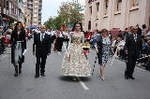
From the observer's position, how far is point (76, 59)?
1313 cm

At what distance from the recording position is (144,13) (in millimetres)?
31547

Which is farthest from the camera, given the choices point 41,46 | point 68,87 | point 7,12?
point 7,12

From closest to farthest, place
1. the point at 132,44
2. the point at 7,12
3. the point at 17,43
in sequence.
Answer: the point at 17,43, the point at 132,44, the point at 7,12

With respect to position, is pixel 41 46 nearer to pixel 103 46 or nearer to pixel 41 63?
pixel 41 63

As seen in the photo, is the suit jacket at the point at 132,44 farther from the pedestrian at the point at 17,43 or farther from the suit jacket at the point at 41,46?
the pedestrian at the point at 17,43

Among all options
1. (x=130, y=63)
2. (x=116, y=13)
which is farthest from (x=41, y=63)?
(x=116, y=13)

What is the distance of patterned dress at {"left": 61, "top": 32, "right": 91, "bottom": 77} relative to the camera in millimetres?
12950

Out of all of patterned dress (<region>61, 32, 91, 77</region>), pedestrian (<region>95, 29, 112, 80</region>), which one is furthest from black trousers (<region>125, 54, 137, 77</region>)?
patterned dress (<region>61, 32, 91, 77</region>)

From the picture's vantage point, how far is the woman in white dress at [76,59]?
42.5 ft

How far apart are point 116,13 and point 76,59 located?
3077 cm

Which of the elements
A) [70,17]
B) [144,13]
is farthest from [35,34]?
[70,17]

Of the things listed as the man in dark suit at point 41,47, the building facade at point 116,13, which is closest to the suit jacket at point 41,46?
the man in dark suit at point 41,47

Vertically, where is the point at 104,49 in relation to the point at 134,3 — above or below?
below

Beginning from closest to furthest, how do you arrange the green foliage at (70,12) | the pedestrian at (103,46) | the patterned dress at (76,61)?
the patterned dress at (76,61) < the pedestrian at (103,46) < the green foliage at (70,12)
